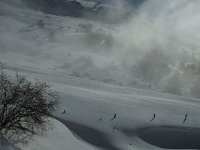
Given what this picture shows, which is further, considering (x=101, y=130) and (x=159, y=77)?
(x=159, y=77)

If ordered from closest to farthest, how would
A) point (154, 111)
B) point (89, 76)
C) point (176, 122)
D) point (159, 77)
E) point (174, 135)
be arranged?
1. point (174, 135)
2. point (176, 122)
3. point (154, 111)
4. point (89, 76)
5. point (159, 77)

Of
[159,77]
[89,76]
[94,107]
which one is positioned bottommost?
[94,107]

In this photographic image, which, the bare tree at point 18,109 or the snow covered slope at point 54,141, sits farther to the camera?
the snow covered slope at point 54,141

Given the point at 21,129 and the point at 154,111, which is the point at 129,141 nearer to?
the point at 154,111

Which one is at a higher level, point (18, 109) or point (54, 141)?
point (18, 109)

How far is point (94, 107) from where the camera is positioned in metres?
55.2

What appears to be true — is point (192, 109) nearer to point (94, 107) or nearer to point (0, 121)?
point (94, 107)

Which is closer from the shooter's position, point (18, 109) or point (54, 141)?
point (18, 109)

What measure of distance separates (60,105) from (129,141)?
10602mm

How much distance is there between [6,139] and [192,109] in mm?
44853

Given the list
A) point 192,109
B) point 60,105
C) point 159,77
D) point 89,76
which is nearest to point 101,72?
point 89,76

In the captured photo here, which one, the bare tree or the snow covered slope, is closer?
the bare tree

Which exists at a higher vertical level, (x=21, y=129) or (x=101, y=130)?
(x=101, y=130)

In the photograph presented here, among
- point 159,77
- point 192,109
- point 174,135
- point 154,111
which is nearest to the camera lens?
point 174,135
